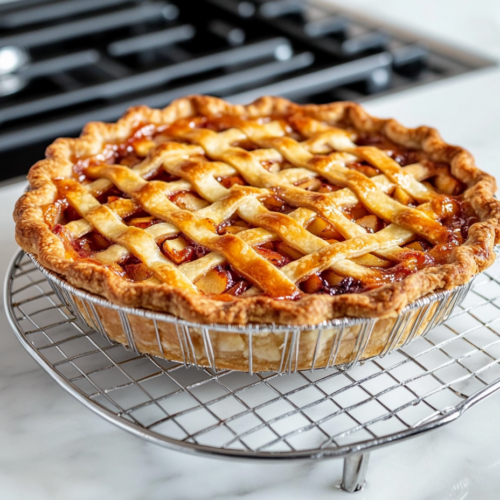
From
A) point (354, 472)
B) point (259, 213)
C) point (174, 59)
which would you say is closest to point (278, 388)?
point (354, 472)

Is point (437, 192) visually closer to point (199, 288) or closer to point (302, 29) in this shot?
point (199, 288)

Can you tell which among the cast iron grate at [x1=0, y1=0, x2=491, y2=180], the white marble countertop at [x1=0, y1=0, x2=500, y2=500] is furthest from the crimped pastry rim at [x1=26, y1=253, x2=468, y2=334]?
the cast iron grate at [x1=0, y1=0, x2=491, y2=180]

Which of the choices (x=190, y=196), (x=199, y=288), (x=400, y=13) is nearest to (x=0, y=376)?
(x=199, y=288)

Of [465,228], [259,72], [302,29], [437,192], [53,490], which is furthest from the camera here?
[302,29]

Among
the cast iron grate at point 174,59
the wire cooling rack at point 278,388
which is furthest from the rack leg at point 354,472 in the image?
the cast iron grate at point 174,59

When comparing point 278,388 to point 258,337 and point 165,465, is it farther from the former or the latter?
point 165,465

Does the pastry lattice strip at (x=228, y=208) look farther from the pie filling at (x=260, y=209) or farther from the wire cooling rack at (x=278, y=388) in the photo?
the wire cooling rack at (x=278, y=388)
